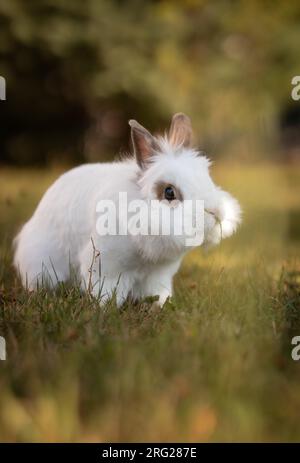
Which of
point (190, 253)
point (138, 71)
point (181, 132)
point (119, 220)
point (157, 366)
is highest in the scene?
point (138, 71)

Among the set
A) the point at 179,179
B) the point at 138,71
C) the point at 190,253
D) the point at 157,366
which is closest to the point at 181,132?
the point at 179,179

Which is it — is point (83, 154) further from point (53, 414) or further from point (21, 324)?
point (53, 414)

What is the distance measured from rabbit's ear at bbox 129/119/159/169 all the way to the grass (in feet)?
2.36

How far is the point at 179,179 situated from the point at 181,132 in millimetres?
402

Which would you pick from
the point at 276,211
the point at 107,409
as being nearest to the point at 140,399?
the point at 107,409

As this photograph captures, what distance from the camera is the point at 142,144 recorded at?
3285mm

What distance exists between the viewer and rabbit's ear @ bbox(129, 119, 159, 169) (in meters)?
3.25

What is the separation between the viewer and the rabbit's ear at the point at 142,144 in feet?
10.7

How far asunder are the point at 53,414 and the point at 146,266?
1384 millimetres
